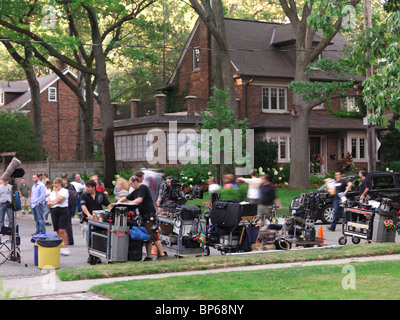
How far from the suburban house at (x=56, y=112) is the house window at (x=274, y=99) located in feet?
58.6

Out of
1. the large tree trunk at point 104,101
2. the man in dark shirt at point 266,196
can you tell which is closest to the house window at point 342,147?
the large tree trunk at point 104,101

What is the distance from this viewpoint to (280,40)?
1654 inches

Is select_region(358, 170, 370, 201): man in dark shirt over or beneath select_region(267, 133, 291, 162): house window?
beneath

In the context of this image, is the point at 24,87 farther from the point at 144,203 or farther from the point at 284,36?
the point at 144,203

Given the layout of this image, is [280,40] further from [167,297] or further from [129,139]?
[167,297]

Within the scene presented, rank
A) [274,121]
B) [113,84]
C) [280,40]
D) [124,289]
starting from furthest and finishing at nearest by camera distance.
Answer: [113,84] < [280,40] < [274,121] < [124,289]

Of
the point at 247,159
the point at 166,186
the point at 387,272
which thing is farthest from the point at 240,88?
the point at 387,272

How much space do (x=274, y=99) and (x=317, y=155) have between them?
15.2 ft

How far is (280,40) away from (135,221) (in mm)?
30920

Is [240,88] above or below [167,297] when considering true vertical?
above

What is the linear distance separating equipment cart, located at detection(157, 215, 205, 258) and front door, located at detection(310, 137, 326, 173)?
89.8ft

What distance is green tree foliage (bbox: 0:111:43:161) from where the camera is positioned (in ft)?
127

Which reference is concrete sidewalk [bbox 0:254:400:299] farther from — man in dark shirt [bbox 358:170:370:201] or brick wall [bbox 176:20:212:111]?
brick wall [bbox 176:20:212:111]

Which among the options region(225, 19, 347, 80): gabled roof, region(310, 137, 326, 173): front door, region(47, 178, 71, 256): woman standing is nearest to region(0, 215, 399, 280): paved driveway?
region(47, 178, 71, 256): woman standing
